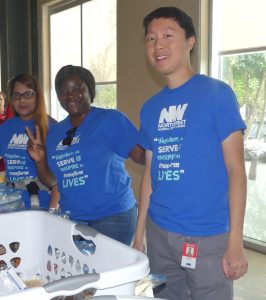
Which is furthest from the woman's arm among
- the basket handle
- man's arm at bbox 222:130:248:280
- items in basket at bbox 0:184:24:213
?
the basket handle

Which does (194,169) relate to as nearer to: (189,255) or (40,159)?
(189,255)

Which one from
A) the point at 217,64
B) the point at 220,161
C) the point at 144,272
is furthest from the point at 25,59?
the point at 144,272

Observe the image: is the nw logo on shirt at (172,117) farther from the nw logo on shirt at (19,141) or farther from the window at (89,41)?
the window at (89,41)

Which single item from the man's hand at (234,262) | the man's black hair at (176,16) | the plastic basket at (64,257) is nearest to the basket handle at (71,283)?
the plastic basket at (64,257)

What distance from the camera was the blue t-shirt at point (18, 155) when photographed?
192 centimetres

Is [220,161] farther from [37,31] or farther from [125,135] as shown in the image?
[37,31]

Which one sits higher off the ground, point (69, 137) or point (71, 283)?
point (69, 137)

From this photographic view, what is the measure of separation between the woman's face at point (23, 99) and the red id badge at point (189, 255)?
1.12 meters

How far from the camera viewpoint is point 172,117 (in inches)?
50.9

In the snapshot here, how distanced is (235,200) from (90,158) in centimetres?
61

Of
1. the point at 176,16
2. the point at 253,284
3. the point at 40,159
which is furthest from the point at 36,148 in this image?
the point at 253,284

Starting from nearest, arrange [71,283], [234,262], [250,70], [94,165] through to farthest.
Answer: [71,283] → [234,262] → [94,165] → [250,70]

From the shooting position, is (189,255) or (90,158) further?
(90,158)

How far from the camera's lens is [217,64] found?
3754 millimetres
